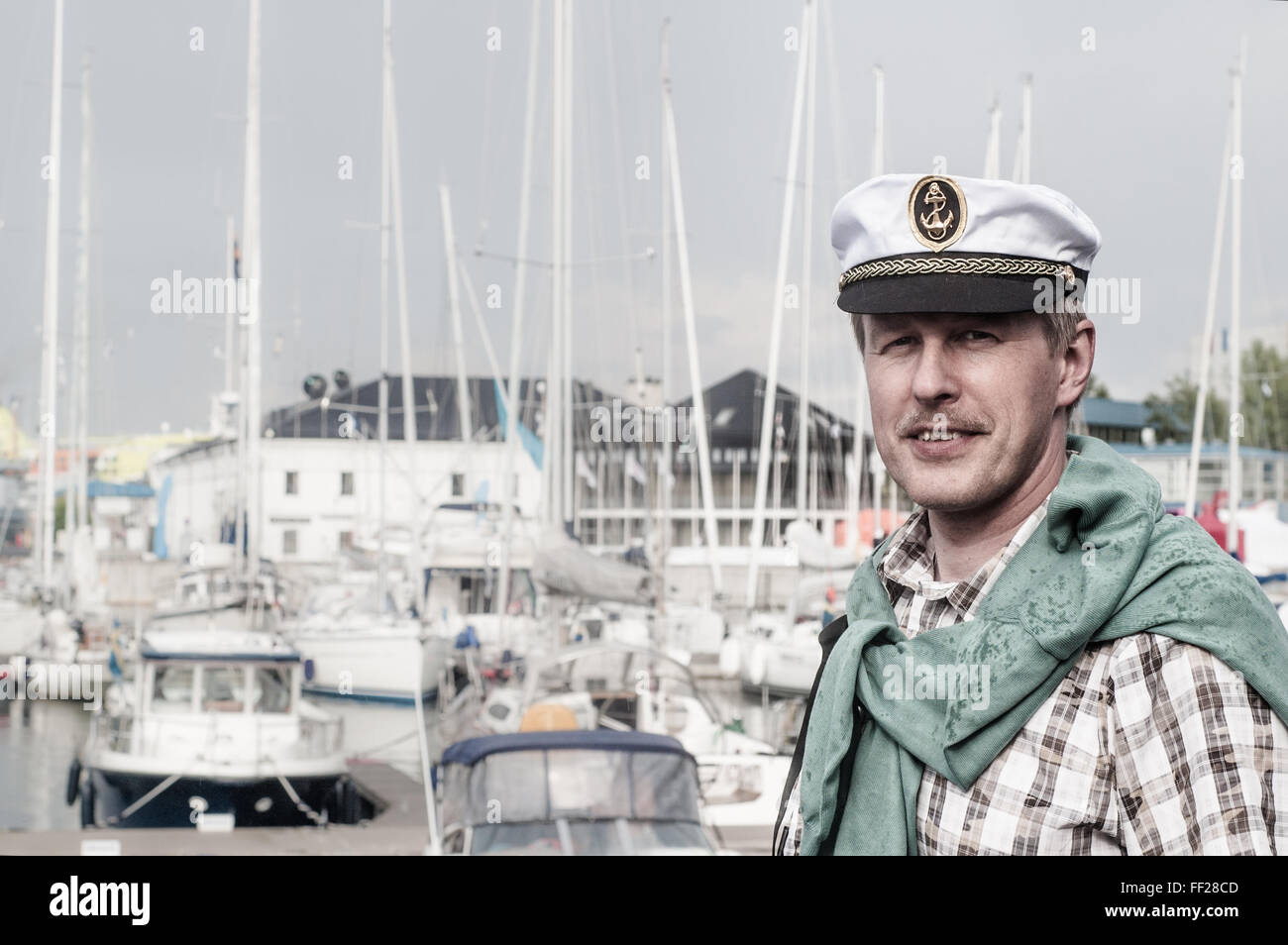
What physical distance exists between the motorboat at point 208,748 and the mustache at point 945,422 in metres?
10.3

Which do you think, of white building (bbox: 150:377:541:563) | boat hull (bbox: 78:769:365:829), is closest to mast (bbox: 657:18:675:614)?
white building (bbox: 150:377:541:563)

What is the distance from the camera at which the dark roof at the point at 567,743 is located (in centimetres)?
560

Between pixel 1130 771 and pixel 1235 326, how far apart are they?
13.8 metres

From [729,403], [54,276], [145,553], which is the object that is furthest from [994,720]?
[145,553]

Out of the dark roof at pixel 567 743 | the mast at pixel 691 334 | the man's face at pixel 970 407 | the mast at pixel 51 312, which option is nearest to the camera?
the man's face at pixel 970 407

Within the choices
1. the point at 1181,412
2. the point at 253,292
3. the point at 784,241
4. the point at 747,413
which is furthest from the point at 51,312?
the point at 1181,412

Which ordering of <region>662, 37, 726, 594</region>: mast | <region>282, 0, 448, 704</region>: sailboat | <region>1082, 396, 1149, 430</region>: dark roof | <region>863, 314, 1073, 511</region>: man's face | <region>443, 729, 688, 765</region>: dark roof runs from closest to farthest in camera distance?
<region>863, 314, 1073, 511</region>: man's face
<region>443, 729, 688, 765</region>: dark roof
<region>662, 37, 726, 594</region>: mast
<region>282, 0, 448, 704</region>: sailboat
<region>1082, 396, 1149, 430</region>: dark roof

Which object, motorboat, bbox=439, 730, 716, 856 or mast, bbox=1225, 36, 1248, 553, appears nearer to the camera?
motorboat, bbox=439, 730, 716, 856

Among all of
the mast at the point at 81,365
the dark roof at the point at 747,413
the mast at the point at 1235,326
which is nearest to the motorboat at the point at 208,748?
the mast at the point at 81,365

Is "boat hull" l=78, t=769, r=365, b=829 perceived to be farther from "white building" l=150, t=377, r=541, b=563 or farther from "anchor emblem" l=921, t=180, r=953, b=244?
"anchor emblem" l=921, t=180, r=953, b=244

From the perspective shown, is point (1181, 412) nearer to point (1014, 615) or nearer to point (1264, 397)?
point (1264, 397)

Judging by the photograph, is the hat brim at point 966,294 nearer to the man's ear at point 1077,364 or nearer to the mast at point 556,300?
the man's ear at point 1077,364

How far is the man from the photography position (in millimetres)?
894

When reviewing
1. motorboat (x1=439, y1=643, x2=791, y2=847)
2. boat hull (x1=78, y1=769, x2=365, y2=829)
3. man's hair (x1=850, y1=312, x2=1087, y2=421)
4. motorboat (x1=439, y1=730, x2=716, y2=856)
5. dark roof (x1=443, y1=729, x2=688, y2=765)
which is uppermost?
man's hair (x1=850, y1=312, x2=1087, y2=421)
